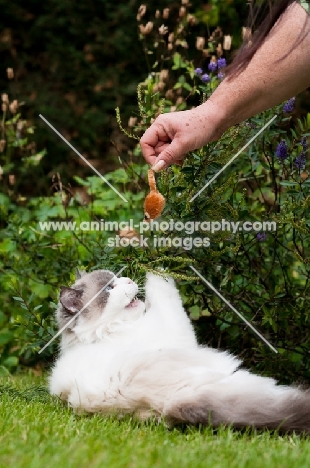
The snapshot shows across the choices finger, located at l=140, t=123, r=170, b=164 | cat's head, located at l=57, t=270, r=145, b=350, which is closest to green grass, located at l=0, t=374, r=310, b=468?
cat's head, located at l=57, t=270, r=145, b=350

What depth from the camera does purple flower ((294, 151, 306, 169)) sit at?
339 cm

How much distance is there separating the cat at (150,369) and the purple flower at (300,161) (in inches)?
33.6

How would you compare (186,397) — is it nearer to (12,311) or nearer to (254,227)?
(254,227)

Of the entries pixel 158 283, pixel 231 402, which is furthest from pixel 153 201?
pixel 231 402

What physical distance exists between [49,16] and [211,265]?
5285 millimetres

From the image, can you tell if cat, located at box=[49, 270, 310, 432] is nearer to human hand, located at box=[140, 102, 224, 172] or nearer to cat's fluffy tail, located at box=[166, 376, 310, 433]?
cat's fluffy tail, located at box=[166, 376, 310, 433]

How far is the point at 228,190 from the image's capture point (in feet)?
11.3

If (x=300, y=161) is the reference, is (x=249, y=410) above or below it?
below

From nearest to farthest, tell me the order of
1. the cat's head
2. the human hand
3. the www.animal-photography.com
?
the www.animal-photography.com
the human hand
the cat's head

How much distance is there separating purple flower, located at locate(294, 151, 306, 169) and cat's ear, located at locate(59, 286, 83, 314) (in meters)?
1.24

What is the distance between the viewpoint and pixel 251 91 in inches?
103

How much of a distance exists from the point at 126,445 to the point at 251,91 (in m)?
1.36

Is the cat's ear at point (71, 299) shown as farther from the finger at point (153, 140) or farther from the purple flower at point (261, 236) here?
the purple flower at point (261, 236)

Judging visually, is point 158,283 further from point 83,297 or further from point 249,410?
point 249,410
